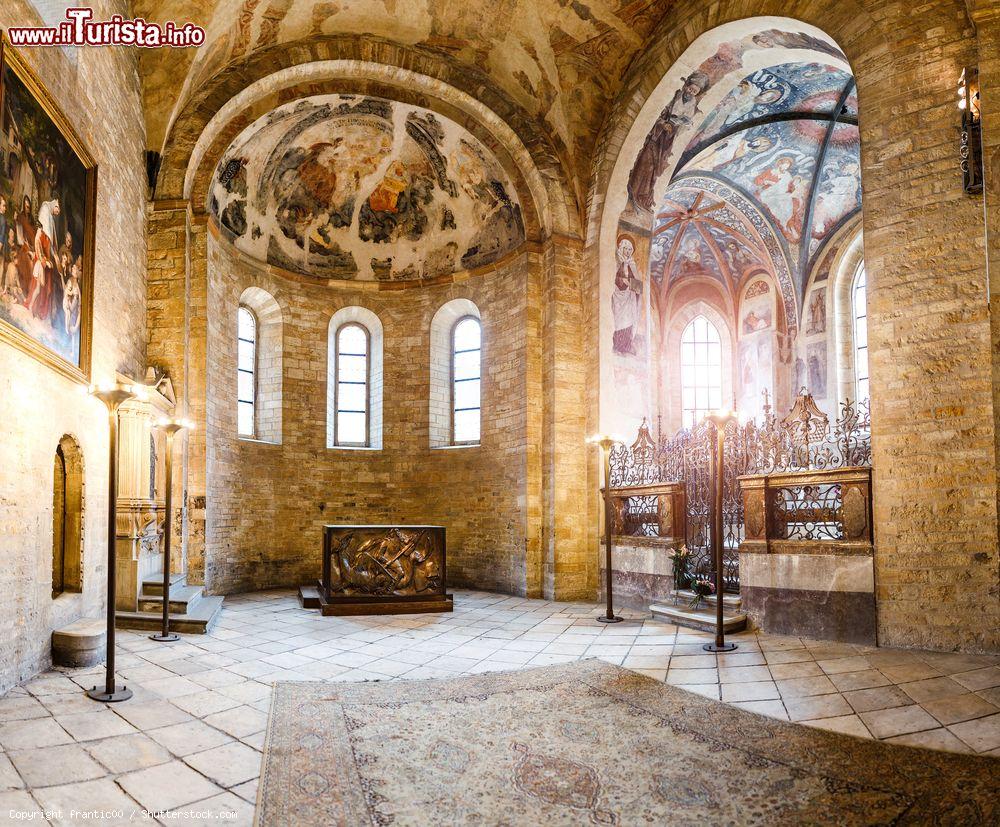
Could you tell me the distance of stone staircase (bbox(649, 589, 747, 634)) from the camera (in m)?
8.77

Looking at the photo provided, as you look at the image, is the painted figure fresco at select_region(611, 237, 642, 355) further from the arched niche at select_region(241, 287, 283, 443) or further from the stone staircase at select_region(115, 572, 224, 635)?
the stone staircase at select_region(115, 572, 224, 635)

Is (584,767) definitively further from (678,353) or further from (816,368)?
(678,353)

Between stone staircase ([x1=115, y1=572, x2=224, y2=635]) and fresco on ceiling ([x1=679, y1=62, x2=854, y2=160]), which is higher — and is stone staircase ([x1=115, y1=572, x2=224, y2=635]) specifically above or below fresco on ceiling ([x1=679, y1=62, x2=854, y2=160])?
below

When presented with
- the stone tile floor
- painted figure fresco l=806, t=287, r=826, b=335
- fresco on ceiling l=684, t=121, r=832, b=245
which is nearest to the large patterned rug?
the stone tile floor

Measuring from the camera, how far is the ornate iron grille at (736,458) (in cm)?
837

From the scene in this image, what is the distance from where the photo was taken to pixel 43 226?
23.3 feet

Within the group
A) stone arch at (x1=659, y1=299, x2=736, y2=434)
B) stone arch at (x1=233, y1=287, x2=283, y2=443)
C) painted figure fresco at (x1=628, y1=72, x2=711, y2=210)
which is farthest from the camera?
stone arch at (x1=659, y1=299, x2=736, y2=434)

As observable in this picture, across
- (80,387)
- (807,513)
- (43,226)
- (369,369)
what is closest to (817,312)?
(807,513)

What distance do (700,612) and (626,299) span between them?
6.20 metres

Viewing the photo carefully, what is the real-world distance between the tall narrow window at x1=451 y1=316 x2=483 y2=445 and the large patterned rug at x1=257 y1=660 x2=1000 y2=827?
32.7ft

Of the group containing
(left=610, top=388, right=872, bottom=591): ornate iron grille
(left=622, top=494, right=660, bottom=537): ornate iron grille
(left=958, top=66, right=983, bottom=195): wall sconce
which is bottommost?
(left=622, top=494, right=660, bottom=537): ornate iron grille

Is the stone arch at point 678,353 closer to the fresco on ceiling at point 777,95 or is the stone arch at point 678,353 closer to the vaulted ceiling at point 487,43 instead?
the fresco on ceiling at point 777,95

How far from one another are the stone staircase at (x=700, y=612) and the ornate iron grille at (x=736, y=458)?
1.87 ft

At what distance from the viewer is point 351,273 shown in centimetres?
1605
